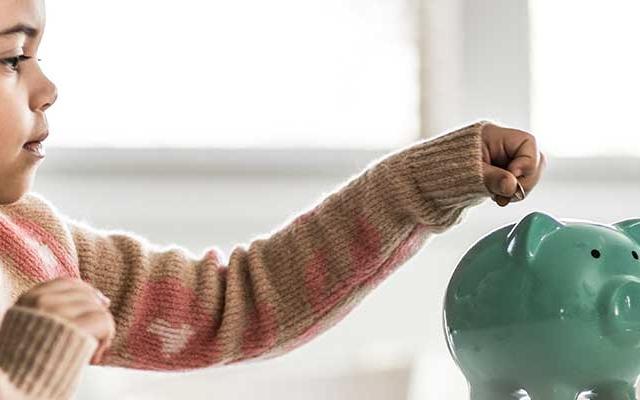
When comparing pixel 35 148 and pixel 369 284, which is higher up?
pixel 35 148

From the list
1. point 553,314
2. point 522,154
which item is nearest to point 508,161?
point 522,154

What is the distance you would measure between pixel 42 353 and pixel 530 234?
284 millimetres

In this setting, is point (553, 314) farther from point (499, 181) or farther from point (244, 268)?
point (244, 268)

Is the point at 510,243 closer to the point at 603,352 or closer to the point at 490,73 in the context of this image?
the point at 603,352

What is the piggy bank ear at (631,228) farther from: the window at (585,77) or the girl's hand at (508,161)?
the window at (585,77)

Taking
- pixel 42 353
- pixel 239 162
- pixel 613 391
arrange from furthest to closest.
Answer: pixel 239 162 → pixel 613 391 → pixel 42 353

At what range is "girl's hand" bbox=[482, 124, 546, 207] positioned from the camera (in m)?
0.78

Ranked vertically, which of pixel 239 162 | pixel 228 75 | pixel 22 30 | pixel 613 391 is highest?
pixel 22 30

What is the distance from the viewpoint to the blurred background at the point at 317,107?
1672mm

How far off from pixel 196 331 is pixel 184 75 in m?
0.88

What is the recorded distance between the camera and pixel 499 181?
0.78 metres

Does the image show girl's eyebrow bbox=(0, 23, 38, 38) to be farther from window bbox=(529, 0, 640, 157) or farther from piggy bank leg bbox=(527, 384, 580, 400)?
window bbox=(529, 0, 640, 157)

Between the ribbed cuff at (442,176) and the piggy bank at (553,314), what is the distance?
81 millimetres

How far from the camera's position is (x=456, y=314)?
28.9 inches
